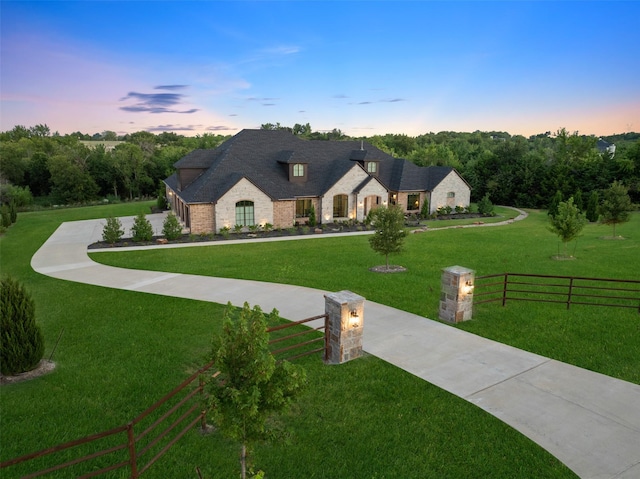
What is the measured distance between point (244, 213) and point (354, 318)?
22649 mm

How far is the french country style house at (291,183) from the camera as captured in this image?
3097 centimetres

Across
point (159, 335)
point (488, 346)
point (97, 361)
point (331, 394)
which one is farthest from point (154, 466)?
point (488, 346)

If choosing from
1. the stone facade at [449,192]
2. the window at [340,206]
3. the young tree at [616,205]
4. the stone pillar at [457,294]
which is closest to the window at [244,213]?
the window at [340,206]

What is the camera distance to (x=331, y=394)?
8.98 m

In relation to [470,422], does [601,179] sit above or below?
above

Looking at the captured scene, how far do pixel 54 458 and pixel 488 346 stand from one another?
33.3 feet

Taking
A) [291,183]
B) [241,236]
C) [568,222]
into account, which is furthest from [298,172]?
[568,222]

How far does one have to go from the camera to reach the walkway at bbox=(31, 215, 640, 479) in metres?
7.36

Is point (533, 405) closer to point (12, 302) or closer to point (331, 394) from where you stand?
point (331, 394)

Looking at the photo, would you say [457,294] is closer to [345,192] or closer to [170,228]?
[170,228]

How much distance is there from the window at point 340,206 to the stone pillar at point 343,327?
2630 cm

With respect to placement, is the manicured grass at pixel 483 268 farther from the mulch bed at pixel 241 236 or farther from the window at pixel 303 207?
the window at pixel 303 207

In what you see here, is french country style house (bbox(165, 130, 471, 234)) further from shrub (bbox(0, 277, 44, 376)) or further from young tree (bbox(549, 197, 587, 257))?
shrub (bbox(0, 277, 44, 376))

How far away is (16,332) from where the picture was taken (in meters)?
9.62
